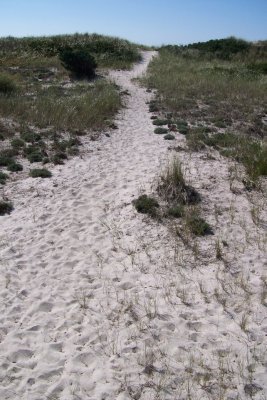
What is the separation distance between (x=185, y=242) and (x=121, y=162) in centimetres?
499

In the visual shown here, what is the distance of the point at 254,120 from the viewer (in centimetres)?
1698

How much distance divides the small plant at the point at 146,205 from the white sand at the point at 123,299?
18cm

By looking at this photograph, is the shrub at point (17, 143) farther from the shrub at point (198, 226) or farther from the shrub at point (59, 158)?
the shrub at point (198, 226)

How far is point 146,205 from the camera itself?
8.92m

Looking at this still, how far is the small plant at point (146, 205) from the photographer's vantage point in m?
8.81

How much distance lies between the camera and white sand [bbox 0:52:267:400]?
193 inches

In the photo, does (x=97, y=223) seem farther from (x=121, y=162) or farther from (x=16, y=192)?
(x=121, y=162)

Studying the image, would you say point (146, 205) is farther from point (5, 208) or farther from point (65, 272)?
point (5, 208)

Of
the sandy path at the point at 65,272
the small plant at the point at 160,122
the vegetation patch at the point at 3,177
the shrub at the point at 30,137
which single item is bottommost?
the sandy path at the point at 65,272

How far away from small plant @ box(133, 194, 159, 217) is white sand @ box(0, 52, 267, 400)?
185mm

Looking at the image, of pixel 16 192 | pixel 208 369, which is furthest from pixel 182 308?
pixel 16 192

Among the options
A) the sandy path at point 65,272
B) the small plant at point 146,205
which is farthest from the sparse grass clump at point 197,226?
the sandy path at point 65,272

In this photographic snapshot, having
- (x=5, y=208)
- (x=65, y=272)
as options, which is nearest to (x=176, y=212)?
(x=65, y=272)

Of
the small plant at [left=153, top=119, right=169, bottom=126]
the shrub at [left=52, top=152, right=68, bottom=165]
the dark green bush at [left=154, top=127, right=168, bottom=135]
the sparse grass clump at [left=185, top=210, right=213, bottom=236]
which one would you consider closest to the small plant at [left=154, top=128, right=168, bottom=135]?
the dark green bush at [left=154, top=127, right=168, bottom=135]
